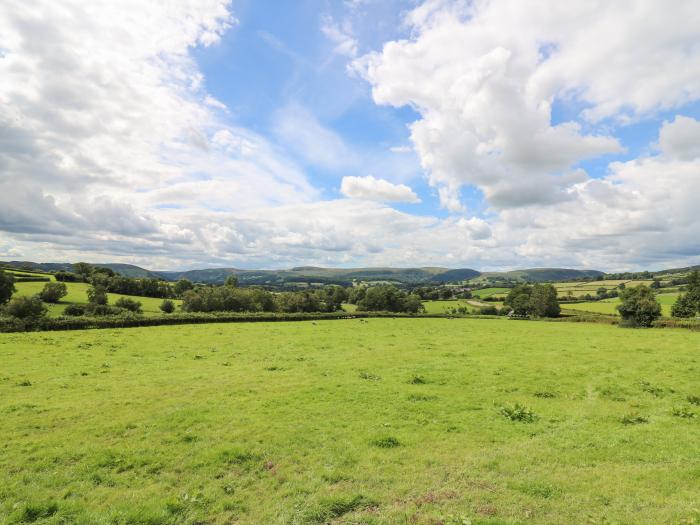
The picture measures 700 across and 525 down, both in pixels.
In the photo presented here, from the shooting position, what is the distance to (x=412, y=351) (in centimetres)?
3119

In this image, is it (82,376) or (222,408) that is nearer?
(222,408)

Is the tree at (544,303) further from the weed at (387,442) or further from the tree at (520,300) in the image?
the weed at (387,442)

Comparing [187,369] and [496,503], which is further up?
[496,503]

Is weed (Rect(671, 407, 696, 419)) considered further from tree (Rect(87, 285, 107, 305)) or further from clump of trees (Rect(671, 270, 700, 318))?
tree (Rect(87, 285, 107, 305))

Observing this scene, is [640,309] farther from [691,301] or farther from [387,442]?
[387,442]

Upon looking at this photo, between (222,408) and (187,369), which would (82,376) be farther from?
(222,408)

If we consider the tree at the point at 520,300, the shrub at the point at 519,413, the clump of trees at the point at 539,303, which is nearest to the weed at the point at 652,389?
the shrub at the point at 519,413

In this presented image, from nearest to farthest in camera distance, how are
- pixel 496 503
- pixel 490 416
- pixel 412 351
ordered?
pixel 496 503
pixel 490 416
pixel 412 351

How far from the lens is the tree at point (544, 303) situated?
90.2m

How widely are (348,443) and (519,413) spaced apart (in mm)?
7336

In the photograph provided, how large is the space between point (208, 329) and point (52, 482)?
40.3 metres

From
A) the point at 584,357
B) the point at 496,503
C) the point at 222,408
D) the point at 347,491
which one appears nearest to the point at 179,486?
the point at 347,491

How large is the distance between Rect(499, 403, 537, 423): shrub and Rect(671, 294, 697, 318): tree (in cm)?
8891

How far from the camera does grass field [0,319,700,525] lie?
27.6ft
